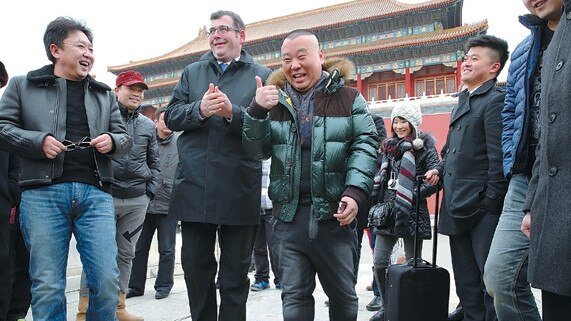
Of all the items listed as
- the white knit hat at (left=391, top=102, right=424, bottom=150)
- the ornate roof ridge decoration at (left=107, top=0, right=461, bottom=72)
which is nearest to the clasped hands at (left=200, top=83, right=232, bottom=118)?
the white knit hat at (left=391, top=102, right=424, bottom=150)

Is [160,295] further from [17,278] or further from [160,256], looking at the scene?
[17,278]

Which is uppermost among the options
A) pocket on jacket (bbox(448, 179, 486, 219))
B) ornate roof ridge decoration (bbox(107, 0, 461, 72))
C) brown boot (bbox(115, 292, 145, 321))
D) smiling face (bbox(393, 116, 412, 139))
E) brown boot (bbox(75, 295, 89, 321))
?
ornate roof ridge decoration (bbox(107, 0, 461, 72))

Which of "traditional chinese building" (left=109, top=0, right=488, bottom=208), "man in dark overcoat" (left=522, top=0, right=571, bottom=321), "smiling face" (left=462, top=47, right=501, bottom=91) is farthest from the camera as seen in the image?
"traditional chinese building" (left=109, top=0, right=488, bottom=208)

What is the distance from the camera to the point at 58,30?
269cm

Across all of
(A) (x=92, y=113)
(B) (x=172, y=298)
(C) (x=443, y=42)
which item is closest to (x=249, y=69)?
(A) (x=92, y=113)

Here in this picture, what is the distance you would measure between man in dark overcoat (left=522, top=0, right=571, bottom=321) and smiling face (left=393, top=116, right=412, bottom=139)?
2273 millimetres

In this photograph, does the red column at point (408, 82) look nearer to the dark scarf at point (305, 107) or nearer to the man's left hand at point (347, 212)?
the dark scarf at point (305, 107)

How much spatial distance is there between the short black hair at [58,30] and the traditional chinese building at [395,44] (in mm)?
18282

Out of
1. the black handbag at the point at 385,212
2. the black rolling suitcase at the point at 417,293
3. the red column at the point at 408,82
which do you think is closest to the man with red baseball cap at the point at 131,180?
the black handbag at the point at 385,212

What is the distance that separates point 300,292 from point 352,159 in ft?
2.20

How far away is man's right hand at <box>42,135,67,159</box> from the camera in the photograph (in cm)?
241

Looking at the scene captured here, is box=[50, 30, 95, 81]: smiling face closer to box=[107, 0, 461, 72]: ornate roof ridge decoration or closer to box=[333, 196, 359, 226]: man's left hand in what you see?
box=[333, 196, 359, 226]: man's left hand

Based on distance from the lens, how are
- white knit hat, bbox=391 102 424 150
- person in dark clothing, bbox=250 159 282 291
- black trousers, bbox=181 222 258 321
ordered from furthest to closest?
person in dark clothing, bbox=250 159 282 291, white knit hat, bbox=391 102 424 150, black trousers, bbox=181 222 258 321

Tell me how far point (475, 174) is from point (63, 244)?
2.23 m
